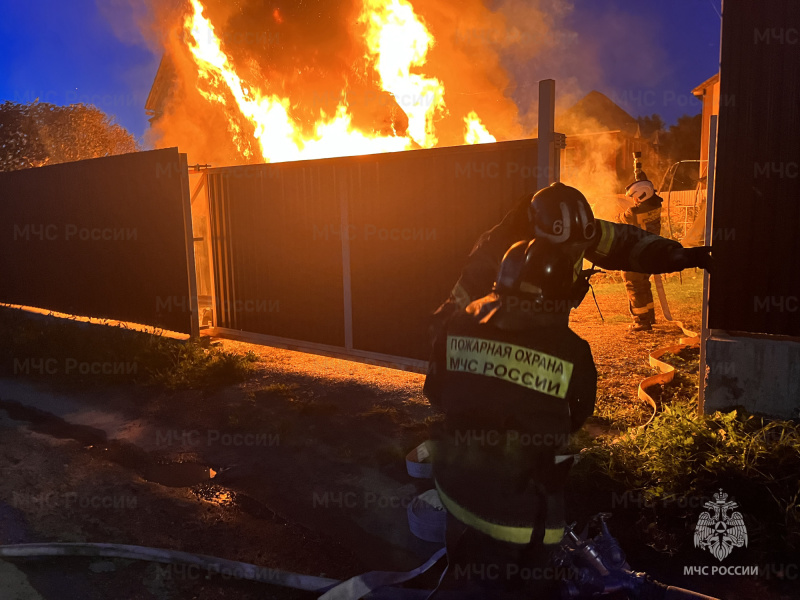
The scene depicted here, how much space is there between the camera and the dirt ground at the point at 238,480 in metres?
3.26

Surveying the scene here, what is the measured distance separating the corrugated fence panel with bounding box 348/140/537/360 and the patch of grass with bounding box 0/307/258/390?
1.82 m

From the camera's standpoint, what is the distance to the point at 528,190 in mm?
5086

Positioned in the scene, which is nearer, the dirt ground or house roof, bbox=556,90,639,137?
the dirt ground

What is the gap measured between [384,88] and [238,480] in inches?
392

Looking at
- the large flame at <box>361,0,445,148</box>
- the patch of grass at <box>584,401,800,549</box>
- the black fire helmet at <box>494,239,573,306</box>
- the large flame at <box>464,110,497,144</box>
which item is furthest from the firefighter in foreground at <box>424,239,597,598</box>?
the large flame at <box>361,0,445,148</box>

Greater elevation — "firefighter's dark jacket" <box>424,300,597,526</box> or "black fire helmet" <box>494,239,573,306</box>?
"black fire helmet" <box>494,239,573,306</box>

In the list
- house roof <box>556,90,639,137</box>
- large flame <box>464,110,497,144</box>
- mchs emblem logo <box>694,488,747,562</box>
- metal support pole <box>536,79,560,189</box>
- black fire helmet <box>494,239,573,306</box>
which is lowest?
mchs emblem logo <box>694,488,747,562</box>

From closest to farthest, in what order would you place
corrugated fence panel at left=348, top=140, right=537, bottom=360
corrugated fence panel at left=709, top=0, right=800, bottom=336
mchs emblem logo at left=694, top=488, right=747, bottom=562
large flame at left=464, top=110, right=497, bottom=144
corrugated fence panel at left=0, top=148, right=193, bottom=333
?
1. mchs emblem logo at left=694, top=488, right=747, bottom=562
2. corrugated fence panel at left=709, top=0, right=800, bottom=336
3. corrugated fence panel at left=348, top=140, right=537, bottom=360
4. corrugated fence panel at left=0, top=148, right=193, bottom=333
5. large flame at left=464, top=110, right=497, bottom=144

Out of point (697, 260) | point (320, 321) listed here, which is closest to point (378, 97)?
point (320, 321)

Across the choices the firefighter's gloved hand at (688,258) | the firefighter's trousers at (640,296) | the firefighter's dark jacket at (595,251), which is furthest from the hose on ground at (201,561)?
the firefighter's trousers at (640,296)

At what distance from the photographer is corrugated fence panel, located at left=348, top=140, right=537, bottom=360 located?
5.33m

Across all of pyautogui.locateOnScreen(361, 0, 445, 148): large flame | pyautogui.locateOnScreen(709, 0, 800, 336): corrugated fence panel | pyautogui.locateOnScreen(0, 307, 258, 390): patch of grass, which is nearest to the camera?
pyautogui.locateOnScreen(709, 0, 800, 336): corrugated fence panel

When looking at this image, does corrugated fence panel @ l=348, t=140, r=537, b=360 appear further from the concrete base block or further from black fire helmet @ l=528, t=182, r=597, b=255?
black fire helmet @ l=528, t=182, r=597, b=255

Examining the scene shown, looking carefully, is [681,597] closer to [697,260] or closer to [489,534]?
[489,534]
